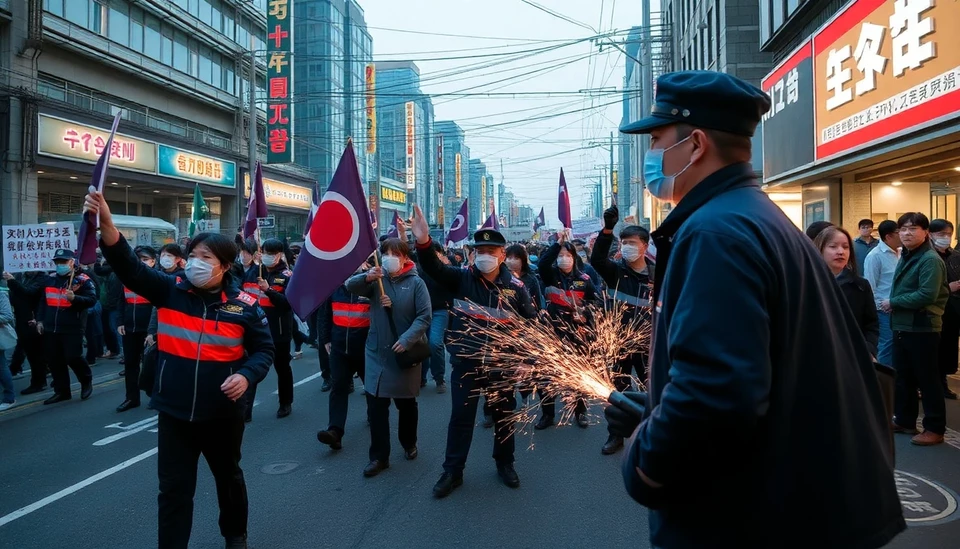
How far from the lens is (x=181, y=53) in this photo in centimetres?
2952

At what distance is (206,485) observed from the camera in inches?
226

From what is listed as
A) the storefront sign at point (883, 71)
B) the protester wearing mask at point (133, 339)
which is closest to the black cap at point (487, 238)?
the protester wearing mask at point (133, 339)

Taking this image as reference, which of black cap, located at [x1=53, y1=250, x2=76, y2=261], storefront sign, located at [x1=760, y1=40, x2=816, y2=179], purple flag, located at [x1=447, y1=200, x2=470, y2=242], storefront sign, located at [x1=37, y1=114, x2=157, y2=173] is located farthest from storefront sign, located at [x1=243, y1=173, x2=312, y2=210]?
storefront sign, located at [x1=760, y1=40, x2=816, y2=179]

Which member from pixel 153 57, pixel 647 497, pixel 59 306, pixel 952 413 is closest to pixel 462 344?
pixel 647 497

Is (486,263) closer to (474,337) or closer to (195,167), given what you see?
(474,337)

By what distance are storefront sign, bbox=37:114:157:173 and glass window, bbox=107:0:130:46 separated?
423 cm

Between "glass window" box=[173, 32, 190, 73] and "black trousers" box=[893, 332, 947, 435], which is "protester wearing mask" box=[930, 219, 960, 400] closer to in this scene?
"black trousers" box=[893, 332, 947, 435]

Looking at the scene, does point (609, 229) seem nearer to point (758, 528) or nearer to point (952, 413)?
point (758, 528)

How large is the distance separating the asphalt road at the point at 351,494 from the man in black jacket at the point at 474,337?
0.23 m

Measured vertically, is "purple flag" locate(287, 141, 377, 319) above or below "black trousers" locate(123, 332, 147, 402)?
above

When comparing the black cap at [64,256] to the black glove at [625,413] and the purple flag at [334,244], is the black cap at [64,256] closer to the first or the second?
the purple flag at [334,244]

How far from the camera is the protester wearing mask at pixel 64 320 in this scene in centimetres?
890

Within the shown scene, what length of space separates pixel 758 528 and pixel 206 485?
207 inches

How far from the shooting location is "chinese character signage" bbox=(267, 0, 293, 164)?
28562mm
